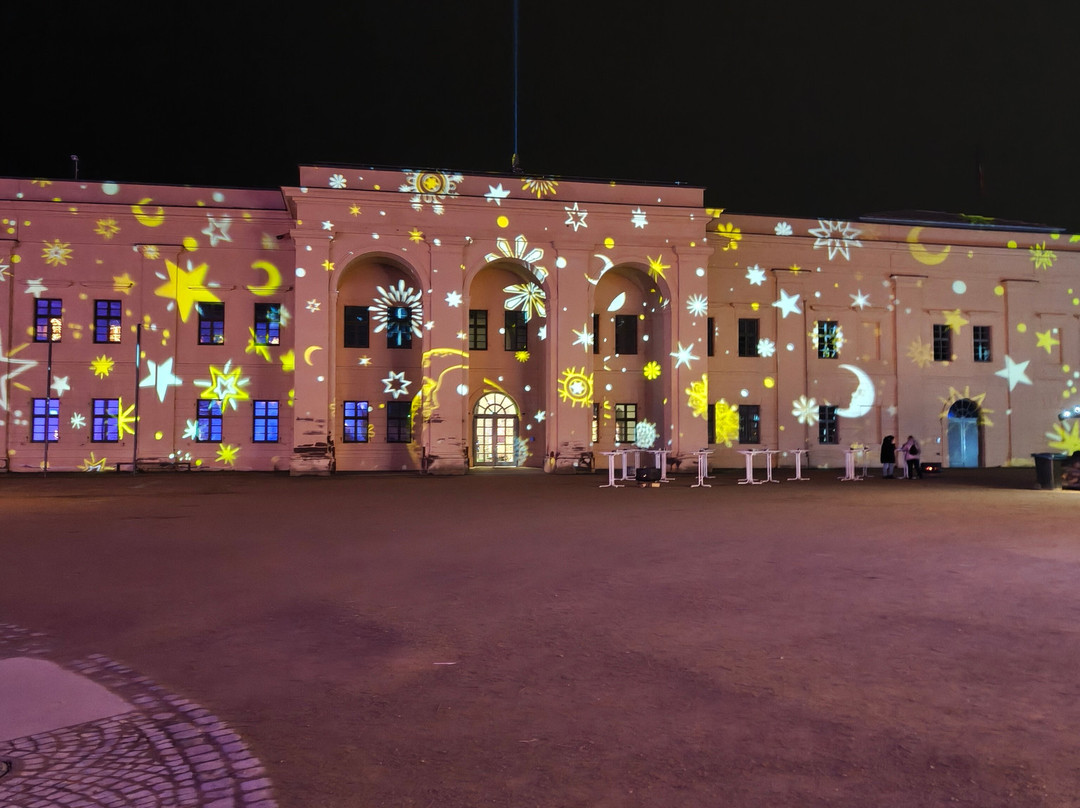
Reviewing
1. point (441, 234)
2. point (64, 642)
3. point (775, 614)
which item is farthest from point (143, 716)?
A: point (441, 234)

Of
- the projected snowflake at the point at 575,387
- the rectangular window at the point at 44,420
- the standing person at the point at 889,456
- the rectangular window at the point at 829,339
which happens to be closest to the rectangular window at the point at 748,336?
the rectangular window at the point at 829,339

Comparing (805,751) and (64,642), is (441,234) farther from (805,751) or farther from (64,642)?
(805,751)

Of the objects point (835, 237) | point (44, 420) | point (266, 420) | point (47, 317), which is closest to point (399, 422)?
point (266, 420)

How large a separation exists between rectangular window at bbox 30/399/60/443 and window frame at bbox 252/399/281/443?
6.44 metres

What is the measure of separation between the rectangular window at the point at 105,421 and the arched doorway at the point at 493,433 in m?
12.4

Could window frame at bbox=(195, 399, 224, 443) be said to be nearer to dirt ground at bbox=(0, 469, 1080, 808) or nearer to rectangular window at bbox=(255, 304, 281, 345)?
rectangular window at bbox=(255, 304, 281, 345)

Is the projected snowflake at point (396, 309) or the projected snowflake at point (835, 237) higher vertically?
the projected snowflake at point (835, 237)

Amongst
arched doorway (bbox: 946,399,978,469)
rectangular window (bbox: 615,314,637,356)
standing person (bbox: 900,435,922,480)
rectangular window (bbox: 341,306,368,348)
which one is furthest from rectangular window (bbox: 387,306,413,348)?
arched doorway (bbox: 946,399,978,469)

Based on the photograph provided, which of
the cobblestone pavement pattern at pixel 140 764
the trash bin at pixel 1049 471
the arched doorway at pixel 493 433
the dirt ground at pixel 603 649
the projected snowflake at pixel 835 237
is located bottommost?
the cobblestone pavement pattern at pixel 140 764

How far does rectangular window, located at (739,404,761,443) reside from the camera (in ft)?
101

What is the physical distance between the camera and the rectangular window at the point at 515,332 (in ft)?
97.6

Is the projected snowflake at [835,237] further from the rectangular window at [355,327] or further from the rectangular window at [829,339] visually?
the rectangular window at [355,327]

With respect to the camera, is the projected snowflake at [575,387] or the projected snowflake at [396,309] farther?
the projected snowflake at [396,309]

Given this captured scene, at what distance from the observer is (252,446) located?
28062mm
